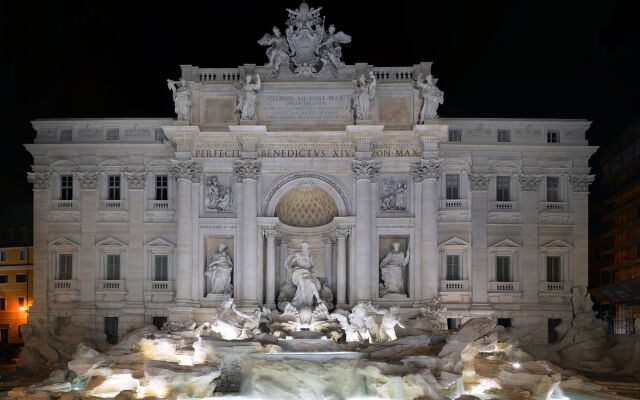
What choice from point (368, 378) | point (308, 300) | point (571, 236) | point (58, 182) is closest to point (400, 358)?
point (368, 378)

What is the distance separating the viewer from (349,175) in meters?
35.4

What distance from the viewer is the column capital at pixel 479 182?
36.8 metres

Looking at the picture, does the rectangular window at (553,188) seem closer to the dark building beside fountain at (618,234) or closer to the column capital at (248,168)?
the dark building beside fountain at (618,234)

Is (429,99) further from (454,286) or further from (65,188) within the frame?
(65,188)

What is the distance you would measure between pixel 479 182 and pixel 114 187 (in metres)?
19.5

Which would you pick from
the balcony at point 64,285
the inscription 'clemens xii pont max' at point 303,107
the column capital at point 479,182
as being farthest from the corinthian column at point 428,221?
the balcony at point 64,285

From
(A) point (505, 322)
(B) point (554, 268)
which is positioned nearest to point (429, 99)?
(B) point (554, 268)

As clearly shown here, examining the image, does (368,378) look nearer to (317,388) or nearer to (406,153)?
(317,388)

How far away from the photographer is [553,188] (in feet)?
123

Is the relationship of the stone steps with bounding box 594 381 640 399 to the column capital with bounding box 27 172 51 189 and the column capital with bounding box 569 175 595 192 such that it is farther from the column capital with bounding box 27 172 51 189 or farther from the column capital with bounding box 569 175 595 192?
the column capital with bounding box 27 172 51 189

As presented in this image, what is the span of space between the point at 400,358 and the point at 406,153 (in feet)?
38.3

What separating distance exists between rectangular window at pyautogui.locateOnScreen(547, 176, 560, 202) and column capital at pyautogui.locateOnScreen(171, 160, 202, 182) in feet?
61.2

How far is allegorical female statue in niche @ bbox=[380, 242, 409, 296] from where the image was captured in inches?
1385

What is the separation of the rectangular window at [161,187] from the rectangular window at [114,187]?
6.99 ft
